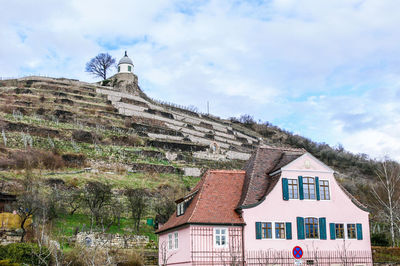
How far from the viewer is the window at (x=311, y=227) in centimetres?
2662

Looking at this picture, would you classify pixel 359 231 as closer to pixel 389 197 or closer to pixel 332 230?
pixel 332 230

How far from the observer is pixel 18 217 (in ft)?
114

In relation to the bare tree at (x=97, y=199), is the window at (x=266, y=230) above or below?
below

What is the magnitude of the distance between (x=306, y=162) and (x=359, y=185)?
43.5 meters

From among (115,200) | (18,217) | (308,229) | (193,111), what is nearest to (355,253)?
(308,229)

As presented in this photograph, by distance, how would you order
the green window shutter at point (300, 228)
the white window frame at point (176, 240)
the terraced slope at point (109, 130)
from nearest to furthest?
1. the green window shutter at point (300, 228)
2. the white window frame at point (176, 240)
3. the terraced slope at point (109, 130)

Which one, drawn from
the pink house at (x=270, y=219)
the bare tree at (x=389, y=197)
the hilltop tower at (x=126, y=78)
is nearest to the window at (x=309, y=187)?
the pink house at (x=270, y=219)

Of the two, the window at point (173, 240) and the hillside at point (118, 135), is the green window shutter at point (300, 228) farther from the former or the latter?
the hillside at point (118, 135)

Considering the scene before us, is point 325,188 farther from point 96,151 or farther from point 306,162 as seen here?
point 96,151

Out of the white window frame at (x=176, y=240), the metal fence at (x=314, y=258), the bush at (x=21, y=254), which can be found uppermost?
the white window frame at (x=176, y=240)

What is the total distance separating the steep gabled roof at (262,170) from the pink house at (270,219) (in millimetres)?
61

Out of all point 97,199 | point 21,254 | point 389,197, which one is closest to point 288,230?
point 389,197

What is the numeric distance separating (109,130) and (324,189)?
5938cm

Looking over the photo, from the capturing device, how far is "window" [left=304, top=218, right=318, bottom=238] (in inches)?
1048
